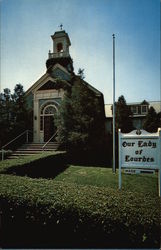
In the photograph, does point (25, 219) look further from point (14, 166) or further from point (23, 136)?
point (23, 136)

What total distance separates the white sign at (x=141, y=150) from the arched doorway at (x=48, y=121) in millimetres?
11255

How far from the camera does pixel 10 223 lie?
11.2 ft

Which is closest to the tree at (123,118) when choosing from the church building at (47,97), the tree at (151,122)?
the tree at (151,122)

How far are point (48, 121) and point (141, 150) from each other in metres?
12.0

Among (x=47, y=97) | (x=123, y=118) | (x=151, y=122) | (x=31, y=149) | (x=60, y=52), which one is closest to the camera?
(x=31, y=149)

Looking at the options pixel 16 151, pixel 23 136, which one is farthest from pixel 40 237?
pixel 23 136

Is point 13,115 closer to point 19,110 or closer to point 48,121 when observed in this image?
point 19,110

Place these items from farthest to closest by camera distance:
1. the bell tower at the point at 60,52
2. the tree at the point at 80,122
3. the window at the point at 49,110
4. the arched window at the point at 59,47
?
1. the arched window at the point at 59,47
2. the bell tower at the point at 60,52
3. the window at the point at 49,110
4. the tree at the point at 80,122

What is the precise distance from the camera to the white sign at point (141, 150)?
490cm

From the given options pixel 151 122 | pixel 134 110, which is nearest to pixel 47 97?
pixel 151 122

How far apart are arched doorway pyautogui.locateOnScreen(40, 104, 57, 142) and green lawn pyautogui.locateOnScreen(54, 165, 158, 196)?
7.16 meters

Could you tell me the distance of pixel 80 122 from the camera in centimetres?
1197

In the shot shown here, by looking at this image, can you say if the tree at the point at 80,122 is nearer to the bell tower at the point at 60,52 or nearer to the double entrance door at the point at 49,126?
the double entrance door at the point at 49,126

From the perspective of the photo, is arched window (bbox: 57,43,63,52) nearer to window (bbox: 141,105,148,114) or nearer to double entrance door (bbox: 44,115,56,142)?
double entrance door (bbox: 44,115,56,142)
